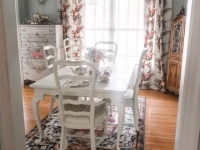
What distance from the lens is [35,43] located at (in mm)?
4555

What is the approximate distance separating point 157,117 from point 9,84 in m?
2.52

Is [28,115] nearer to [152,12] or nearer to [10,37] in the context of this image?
[10,37]

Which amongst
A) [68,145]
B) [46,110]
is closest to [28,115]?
[46,110]

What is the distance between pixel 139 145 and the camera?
2488mm

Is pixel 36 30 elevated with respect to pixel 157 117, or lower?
elevated

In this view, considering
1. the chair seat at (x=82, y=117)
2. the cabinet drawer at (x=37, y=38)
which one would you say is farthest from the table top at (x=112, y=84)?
the cabinet drawer at (x=37, y=38)

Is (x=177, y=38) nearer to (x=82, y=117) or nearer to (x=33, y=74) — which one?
(x=82, y=117)

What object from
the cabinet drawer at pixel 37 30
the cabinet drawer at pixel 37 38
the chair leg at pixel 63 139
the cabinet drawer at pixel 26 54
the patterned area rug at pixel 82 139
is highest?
the cabinet drawer at pixel 37 30

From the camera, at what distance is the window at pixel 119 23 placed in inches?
177

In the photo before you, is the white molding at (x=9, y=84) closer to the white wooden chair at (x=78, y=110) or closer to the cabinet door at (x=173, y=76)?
the white wooden chair at (x=78, y=110)

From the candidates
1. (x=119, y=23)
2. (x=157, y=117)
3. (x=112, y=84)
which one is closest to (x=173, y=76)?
(x=157, y=117)

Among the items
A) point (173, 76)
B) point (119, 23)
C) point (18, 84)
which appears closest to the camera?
point (18, 84)

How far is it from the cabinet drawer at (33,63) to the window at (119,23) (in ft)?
3.76

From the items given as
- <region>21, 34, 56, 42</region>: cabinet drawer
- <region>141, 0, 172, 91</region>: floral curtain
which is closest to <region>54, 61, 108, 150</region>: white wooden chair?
<region>21, 34, 56, 42</region>: cabinet drawer
